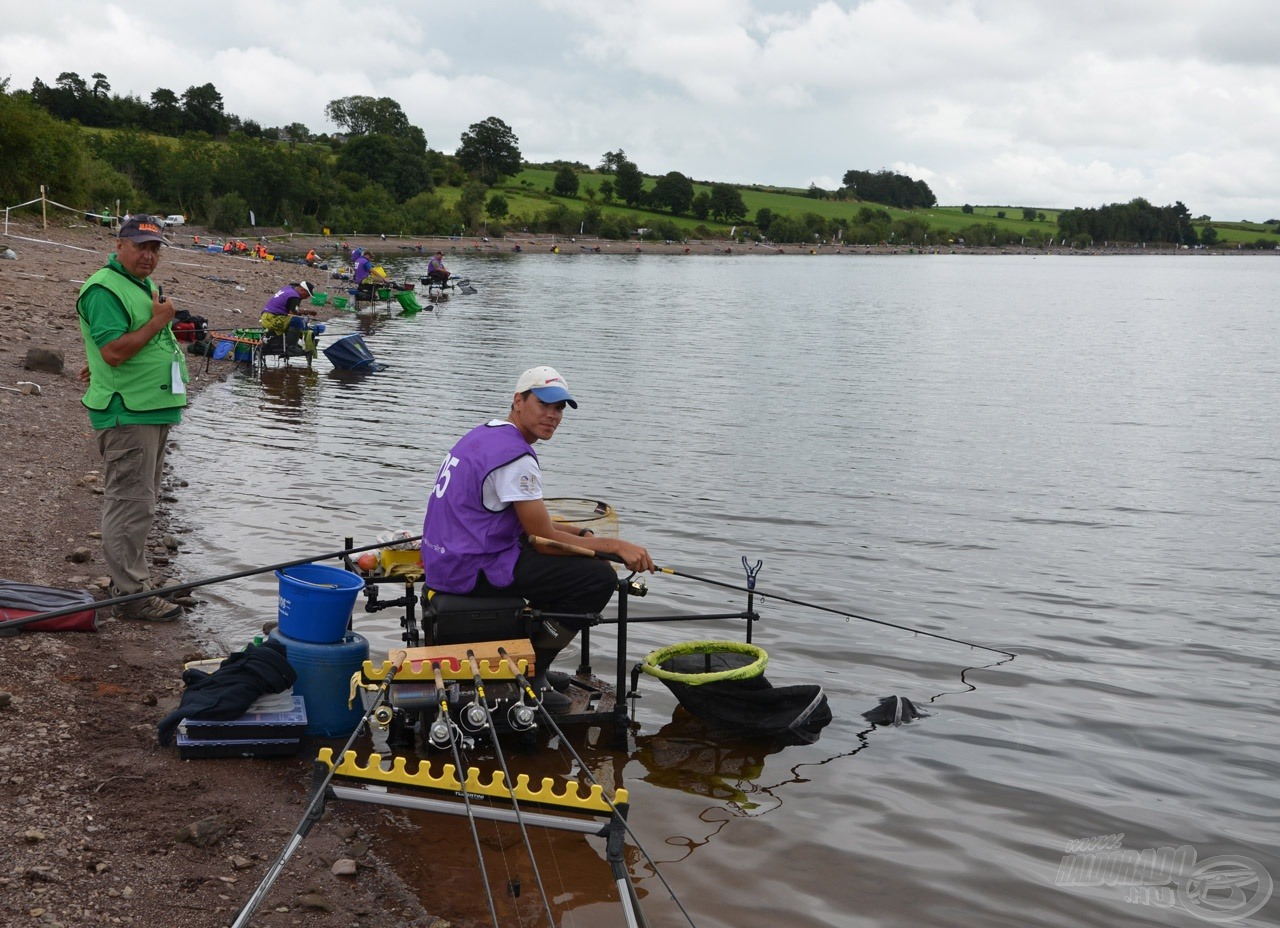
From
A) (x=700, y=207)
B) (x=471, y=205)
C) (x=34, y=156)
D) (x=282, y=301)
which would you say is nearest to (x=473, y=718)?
(x=282, y=301)

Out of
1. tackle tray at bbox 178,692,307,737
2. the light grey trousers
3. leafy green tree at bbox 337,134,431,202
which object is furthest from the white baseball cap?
leafy green tree at bbox 337,134,431,202

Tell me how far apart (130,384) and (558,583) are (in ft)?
10.2

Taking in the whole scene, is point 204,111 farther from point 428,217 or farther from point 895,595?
point 895,595

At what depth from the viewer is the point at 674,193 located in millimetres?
164250

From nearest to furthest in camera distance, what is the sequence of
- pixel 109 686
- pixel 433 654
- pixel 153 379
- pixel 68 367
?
pixel 433 654, pixel 109 686, pixel 153 379, pixel 68 367

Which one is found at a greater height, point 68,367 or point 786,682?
point 68,367

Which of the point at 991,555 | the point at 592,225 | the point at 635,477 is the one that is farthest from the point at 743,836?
the point at 592,225

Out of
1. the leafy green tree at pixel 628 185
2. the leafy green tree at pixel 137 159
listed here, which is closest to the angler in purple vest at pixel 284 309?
the leafy green tree at pixel 137 159

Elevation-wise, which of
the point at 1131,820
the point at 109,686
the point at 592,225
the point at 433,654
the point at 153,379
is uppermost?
the point at 592,225

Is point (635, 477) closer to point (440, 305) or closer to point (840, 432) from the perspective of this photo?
point (840, 432)

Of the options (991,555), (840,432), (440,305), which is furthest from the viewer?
(440,305)

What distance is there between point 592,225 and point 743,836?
432 feet

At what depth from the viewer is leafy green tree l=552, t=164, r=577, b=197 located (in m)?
150

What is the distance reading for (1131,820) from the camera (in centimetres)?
658
